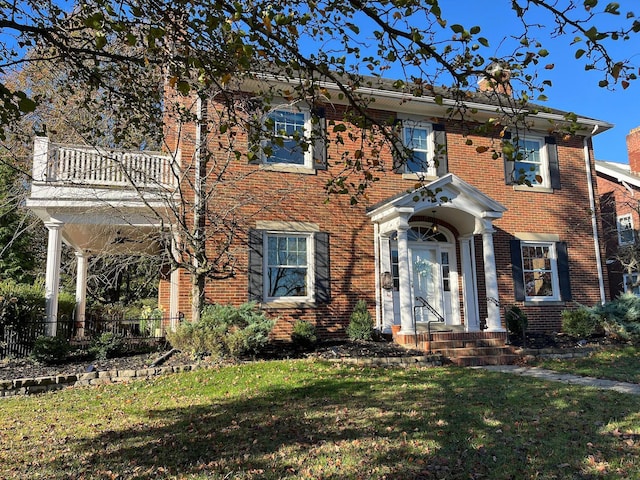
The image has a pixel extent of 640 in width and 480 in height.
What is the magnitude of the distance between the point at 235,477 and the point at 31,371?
6810mm

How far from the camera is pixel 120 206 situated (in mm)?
11180

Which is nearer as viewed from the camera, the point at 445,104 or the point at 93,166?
the point at 93,166

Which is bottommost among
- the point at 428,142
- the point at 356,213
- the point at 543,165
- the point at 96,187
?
the point at 356,213

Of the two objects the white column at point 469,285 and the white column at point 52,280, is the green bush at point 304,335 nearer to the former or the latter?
the white column at point 469,285

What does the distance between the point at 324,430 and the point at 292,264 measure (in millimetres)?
6891

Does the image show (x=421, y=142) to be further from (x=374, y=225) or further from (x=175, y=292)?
(x=175, y=292)

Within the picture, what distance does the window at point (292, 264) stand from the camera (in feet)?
38.7

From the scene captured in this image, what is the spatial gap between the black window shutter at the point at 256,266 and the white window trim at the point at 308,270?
0.13m

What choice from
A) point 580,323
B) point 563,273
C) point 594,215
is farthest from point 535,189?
point 580,323

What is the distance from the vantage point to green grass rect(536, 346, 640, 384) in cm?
873

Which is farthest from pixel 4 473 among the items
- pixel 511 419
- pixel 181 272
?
pixel 181 272

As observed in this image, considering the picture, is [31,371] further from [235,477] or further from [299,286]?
[235,477]

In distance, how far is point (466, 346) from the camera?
11.2 m

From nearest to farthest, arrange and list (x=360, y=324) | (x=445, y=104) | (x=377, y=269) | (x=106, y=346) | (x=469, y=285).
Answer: (x=106, y=346) → (x=360, y=324) → (x=377, y=269) → (x=445, y=104) → (x=469, y=285)
